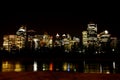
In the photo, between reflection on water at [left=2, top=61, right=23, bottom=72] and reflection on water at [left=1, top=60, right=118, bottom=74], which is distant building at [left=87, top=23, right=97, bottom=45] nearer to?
reflection on water at [left=1, top=60, right=118, bottom=74]

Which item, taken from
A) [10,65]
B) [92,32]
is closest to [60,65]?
[10,65]

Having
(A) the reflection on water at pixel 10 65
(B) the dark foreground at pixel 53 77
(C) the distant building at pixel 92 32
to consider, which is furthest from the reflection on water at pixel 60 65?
(B) the dark foreground at pixel 53 77

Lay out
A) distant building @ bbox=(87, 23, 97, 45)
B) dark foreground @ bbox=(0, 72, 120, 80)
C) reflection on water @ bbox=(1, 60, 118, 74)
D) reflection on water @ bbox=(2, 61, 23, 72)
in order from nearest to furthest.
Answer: dark foreground @ bbox=(0, 72, 120, 80)
reflection on water @ bbox=(2, 61, 23, 72)
reflection on water @ bbox=(1, 60, 118, 74)
distant building @ bbox=(87, 23, 97, 45)

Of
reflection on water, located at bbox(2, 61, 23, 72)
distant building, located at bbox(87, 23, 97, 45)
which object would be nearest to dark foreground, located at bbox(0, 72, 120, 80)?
reflection on water, located at bbox(2, 61, 23, 72)

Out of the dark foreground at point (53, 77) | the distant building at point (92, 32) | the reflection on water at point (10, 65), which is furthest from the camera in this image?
the distant building at point (92, 32)

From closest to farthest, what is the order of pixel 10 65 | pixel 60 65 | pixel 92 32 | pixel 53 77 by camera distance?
pixel 53 77
pixel 10 65
pixel 60 65
pixel 92 32

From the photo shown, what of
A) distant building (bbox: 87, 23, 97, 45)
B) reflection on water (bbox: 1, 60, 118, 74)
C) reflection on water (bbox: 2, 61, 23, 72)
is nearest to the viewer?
reflection on water (bbox: 2, 61, 23, 72)

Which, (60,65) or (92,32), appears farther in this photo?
(92,32)

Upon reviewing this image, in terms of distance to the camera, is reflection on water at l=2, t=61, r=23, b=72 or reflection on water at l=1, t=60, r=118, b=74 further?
reflection on water at l=1, t=60, r=118, b=74

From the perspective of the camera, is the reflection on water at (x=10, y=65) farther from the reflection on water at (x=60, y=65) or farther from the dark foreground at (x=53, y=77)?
the dark foreground at (x=53, y=77)

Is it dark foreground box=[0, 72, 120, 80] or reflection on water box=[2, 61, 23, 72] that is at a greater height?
dark foreground box=[0, 72, 120, 80]

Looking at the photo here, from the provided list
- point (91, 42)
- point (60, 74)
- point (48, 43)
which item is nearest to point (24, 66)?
point (48, 43)

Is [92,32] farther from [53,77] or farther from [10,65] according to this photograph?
[53,77]
